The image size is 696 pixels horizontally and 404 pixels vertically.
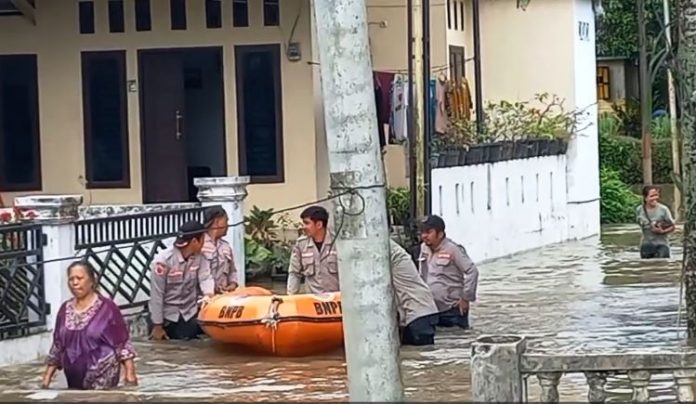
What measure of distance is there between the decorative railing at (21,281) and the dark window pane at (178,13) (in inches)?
284

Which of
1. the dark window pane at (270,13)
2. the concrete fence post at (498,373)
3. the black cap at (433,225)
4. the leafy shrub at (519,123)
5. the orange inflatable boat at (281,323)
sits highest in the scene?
the dark window pane at (270,13)

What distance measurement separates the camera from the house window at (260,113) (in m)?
20.9

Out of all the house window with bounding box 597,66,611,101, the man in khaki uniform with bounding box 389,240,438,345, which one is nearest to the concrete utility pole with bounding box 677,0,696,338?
the man in khaki uniform with bounding box 389,240,438,345

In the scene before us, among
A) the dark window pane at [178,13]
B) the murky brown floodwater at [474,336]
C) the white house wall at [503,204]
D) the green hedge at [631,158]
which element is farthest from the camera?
the green hedge at [631,158]

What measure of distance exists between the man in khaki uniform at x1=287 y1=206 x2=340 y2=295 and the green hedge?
22.0 meters

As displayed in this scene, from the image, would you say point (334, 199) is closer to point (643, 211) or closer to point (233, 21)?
point (233, 21)

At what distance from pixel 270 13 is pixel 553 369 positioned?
13.1 metres

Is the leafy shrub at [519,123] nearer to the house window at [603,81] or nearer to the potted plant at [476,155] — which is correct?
the potted plant at [476,155]

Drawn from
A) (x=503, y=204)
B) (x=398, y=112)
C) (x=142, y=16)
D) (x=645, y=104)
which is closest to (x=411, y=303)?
(x=398, y=112)

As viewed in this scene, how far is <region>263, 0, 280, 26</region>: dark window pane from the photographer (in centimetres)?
2072

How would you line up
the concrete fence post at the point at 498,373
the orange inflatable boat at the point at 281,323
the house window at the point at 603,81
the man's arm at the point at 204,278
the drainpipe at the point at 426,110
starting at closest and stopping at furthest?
the concrete fence post at the point at 498,373, the orange inflatable boat at the point at 281,323, the man's arm at the point at 204,278, the drainpipe at the point at 426,110, the house window at the point at 603,81

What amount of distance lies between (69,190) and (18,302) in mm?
7493

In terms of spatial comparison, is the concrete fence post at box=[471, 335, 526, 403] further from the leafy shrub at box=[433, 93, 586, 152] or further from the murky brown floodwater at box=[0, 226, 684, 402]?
the leafy shrub at box=[433, 93, 586, 152]

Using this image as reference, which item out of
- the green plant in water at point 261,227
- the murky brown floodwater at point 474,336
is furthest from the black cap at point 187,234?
the green plant in water at point 261,227
